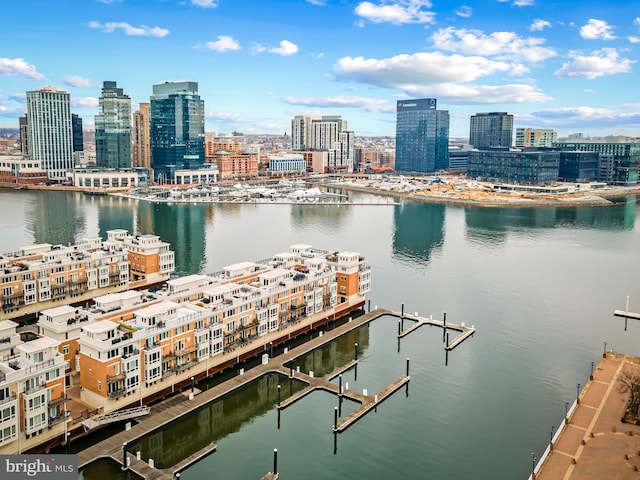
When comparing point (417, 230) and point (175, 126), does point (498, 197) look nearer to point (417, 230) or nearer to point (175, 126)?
point (417, 230)

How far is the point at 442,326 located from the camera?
48.5 feet

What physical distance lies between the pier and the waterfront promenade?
3.17m

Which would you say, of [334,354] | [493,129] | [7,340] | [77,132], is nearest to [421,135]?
[493,129]

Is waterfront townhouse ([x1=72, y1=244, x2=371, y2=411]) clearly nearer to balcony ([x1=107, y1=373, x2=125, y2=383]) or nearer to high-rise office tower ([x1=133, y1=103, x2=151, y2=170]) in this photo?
balcony ([x1=107, y1=373, x2=125, y2=383])

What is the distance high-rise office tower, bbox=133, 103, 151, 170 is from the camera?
194ft

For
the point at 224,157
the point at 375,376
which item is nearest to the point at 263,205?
the point at 224,157

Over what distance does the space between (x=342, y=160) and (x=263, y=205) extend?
35.6 m

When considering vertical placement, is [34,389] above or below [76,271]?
below

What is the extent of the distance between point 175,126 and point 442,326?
42.2 m

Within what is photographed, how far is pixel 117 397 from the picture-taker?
9555mm

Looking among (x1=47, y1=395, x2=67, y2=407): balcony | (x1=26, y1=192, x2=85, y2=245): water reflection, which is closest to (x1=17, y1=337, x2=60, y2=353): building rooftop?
(x1=47, y1=395, x2=67, y2=407): balcony

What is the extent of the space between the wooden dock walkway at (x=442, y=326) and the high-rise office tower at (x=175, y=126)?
133 feet

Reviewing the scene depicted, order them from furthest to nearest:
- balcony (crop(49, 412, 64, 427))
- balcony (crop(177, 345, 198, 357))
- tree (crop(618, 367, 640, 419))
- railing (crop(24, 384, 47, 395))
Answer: balcony (crop(177, 345, 198, 357)) → tree (crop(618, 367, 640, 419)) → balcony (crop(49, 412, 64, 427)) → railing (crop(24, 384, 47, 395))

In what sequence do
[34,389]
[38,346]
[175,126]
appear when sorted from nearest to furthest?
1. [34,389]
2. [38,346]
3. [175,126]
